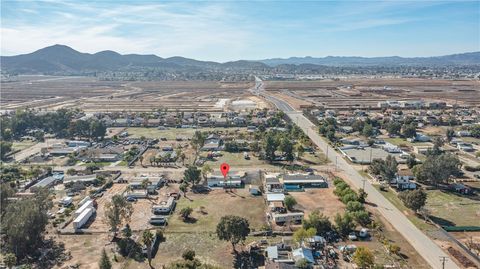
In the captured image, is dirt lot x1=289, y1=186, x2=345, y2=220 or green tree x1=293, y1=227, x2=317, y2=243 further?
dirt lot x1=289, y1=186, x2=345, y2=220

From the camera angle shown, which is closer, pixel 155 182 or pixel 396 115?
pixel 155 182

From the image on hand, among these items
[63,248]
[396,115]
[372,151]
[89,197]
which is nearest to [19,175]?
[89,197]

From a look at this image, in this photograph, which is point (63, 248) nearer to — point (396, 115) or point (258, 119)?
point (258, 119)

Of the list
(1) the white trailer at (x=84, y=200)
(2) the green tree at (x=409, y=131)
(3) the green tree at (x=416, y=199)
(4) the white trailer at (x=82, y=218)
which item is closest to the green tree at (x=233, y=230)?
(4) the white trailer at (x=82, y=218)

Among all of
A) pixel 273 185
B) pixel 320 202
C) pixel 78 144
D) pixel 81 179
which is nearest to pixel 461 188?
pixel 320 202

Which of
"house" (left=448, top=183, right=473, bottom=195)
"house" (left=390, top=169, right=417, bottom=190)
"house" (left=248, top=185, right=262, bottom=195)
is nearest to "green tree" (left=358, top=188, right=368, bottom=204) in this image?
"house" (left=390, top=169, right=417, bottom=190)

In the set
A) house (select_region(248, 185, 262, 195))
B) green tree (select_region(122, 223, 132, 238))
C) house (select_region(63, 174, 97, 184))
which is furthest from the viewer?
house (select_region(63, 174, 97, 184))

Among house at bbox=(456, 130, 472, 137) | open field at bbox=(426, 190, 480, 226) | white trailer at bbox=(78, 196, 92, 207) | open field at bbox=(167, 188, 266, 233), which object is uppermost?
house at bbox=(456, 130, 472, 137)

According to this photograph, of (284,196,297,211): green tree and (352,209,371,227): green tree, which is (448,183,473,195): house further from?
(284,196,297,211): green tree
